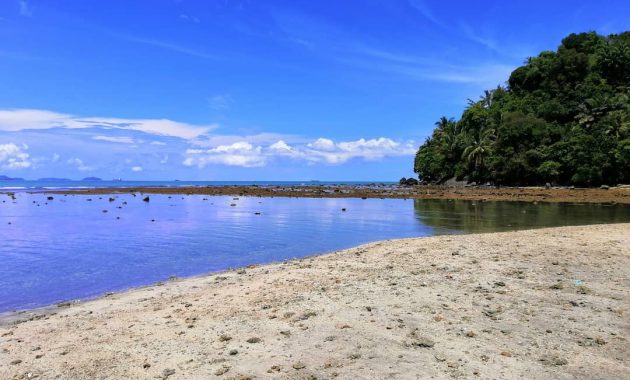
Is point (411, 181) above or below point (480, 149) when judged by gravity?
below

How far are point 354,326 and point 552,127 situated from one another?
78895 mm

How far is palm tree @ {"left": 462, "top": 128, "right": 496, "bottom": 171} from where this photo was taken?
8500cm

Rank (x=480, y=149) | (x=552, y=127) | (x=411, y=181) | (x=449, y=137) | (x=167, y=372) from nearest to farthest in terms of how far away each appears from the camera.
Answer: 1. (x=167, y=372)
2. (x=552, y=127)
3. (x=480, y=149)
4. (x=449, y=137)
5. (x=411, y=181)

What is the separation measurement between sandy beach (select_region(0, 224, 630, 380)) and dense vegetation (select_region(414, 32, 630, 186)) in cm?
6063

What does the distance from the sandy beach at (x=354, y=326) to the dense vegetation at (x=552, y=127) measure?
60.6m

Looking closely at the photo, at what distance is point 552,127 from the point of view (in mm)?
75062

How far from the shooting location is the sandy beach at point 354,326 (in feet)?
18.7

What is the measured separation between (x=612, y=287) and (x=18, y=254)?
60.1 ft

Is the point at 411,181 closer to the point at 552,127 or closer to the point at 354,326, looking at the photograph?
the point at 552,127

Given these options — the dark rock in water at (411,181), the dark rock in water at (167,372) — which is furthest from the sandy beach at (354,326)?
the dark rock in water at (411,181)

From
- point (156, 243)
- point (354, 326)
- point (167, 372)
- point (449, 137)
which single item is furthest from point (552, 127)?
point (167, 372)

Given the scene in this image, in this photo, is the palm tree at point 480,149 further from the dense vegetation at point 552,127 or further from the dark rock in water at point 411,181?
the dark rock in water at point 411,181

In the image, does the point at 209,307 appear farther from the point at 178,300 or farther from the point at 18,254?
the point at 18,254

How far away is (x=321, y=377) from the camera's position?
5387 mm
